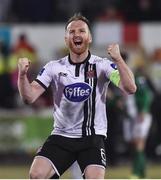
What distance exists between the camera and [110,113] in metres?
18.1

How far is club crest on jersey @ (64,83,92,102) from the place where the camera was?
960 centimetres

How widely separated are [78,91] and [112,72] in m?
0.39

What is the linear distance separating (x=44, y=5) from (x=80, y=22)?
12.8 meters

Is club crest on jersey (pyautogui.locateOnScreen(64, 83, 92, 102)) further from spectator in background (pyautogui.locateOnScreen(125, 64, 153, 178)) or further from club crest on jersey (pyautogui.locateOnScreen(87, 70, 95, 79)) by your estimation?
spectator in background (pyautogui.locateOnScreen(125, 64, 153, 178))

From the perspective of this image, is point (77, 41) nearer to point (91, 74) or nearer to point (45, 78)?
point (91, 74)

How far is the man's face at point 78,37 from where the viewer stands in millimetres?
9586

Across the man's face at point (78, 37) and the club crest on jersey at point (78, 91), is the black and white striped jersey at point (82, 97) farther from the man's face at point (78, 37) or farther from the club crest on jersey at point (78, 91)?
the man's face at point (78, 37)

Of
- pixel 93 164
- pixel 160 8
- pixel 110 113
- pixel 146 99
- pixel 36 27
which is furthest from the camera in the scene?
pixel 160 8

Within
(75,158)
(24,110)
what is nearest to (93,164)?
(75,158)

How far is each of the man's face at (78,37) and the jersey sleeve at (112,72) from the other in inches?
10.6

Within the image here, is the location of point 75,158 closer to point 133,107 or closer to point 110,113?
point 133,107

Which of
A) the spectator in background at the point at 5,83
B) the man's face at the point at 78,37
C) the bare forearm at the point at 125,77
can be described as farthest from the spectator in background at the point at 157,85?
the bare forearm at the point at 125,77

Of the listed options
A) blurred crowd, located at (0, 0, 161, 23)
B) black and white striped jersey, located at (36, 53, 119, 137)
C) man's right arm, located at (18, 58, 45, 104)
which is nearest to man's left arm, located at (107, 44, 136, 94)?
black and white striped jersey, located at (36, 53, 119, 137)

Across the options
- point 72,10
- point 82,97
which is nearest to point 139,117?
point 82,97
